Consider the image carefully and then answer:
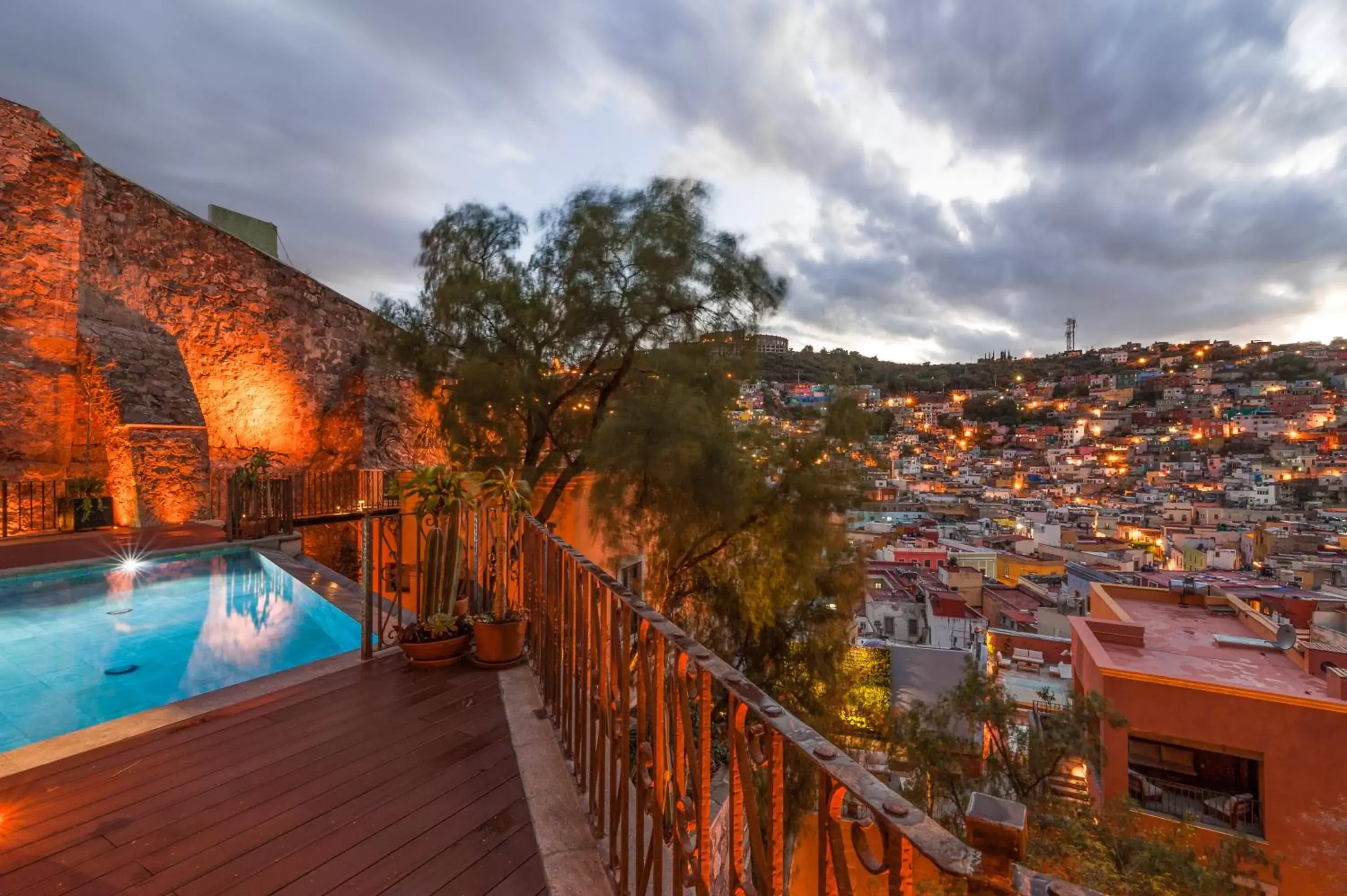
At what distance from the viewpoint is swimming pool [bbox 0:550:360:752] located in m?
3.73

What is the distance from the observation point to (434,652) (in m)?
3.36

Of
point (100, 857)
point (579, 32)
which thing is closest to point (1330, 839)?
point (100, 857)

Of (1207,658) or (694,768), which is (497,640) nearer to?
(694,768)

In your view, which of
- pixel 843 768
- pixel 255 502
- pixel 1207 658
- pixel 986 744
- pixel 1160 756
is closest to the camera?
pixel 843 768

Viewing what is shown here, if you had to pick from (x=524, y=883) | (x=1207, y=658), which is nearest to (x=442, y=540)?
(x=524, y=883)

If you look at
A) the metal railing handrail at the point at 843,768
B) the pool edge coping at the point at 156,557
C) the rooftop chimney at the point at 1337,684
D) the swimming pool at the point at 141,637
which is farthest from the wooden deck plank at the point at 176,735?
the rooftop chimney at the point at 1337,684

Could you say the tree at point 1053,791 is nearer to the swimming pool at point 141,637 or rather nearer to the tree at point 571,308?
the swimming pool at point 141,637

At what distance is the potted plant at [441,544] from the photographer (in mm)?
3494

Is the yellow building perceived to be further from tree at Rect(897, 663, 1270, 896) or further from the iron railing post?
the iron railing post

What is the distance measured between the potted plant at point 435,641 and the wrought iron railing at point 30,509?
897cm

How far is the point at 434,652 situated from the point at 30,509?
9733mm

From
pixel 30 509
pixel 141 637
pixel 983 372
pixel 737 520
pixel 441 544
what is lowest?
pixel 141 637

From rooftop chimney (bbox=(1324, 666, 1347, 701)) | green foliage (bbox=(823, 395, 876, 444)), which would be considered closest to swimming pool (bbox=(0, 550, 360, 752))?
green foliage (bbox=(823, 395, 876, 444))

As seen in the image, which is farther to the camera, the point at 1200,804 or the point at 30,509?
the point at 30,509
